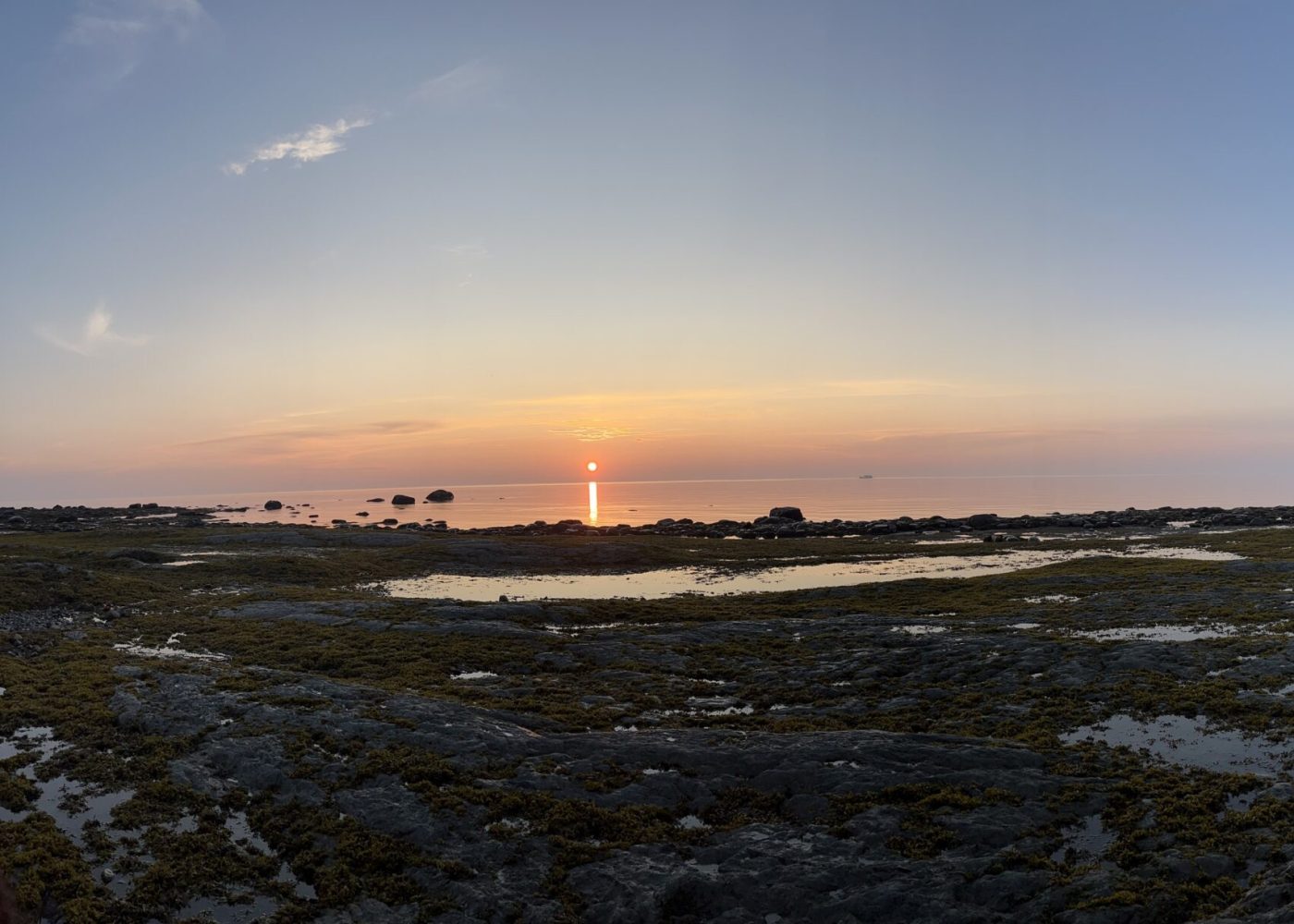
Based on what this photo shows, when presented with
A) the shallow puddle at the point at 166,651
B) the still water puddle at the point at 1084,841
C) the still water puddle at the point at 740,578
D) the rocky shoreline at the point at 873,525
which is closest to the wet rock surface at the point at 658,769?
the still water puddle at the point at 1084,841

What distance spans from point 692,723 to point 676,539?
7831 centimetres

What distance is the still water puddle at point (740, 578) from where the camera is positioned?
57688 mm

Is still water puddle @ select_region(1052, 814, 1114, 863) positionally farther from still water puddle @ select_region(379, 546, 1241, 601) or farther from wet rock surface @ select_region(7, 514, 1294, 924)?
still water puddle @ select_region(379, 546, 1241, 601)

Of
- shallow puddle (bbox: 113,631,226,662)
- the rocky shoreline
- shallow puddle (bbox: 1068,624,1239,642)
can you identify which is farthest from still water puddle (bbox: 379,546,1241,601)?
the rocky shoreline

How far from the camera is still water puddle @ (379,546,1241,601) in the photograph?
57688 millimetres

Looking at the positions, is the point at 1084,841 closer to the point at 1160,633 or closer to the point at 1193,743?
the point at 1193,743

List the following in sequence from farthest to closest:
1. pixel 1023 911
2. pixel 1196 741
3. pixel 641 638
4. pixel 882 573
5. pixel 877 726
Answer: pixel 882 573
pixel 641 638
pixel 877 726
pixel 1196 741
pixel 1023 911

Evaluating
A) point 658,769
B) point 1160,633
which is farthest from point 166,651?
point 1160,633

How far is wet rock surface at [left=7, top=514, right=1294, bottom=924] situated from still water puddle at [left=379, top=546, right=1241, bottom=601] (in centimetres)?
1714

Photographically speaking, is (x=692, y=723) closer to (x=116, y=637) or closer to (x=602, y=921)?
(x=602, y=921)

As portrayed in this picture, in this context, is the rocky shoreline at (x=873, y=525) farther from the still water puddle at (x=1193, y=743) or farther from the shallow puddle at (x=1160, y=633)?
the still water puddle at (x=1193, y=743)

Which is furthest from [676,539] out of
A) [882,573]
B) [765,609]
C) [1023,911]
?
[1023,911]

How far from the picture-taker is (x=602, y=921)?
14.3 meters

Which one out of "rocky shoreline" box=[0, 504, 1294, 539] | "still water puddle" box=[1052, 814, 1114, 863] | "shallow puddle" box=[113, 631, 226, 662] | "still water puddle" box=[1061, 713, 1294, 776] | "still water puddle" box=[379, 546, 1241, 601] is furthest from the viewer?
"rocky shoreline" box=[0, 504, 1294, 539]
